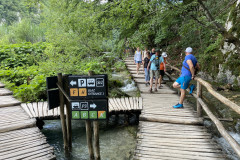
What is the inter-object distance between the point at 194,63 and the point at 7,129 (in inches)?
224

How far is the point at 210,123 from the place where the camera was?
7.61 m

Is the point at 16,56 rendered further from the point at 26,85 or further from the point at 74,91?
the point at 74,91

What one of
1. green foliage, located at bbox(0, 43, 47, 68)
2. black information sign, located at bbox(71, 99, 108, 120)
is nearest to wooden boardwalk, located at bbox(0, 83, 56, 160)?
black information sign, located at bbox(71, 99, 108, 120)

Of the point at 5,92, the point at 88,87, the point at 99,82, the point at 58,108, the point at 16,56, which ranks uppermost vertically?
the point at 16,56

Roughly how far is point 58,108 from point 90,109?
10.2ft

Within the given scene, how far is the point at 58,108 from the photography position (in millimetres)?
6832

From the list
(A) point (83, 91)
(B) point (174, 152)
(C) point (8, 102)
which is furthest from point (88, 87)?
(C) point (8, 102)

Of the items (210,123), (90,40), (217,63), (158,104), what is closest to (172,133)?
(158,104)

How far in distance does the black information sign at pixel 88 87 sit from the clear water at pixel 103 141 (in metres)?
2.11

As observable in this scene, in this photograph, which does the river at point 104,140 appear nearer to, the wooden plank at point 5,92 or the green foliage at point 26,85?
the green foliage at point 26,85

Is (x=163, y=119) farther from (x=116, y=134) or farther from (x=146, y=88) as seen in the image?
(x=146, y=88)

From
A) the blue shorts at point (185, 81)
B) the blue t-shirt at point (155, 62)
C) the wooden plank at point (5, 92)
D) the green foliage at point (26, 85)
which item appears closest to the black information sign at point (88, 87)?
the blue shorts at point (185, 81)

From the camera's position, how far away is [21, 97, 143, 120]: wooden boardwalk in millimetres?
6262

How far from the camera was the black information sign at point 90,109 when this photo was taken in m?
4.14
